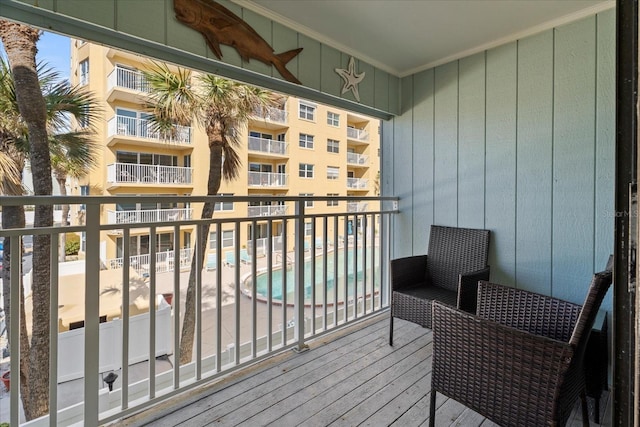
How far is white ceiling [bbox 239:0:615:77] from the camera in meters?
2.01

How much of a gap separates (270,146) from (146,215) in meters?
1.49

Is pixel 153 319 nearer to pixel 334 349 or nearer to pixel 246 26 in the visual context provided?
pixel 334 349

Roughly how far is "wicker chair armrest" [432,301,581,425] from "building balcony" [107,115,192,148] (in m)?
2.36

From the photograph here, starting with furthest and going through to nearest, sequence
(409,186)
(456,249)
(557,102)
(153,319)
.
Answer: (409,186), (456,249), (557,102), (153,319)

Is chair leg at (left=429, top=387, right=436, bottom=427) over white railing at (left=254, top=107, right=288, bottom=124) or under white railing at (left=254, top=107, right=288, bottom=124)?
under

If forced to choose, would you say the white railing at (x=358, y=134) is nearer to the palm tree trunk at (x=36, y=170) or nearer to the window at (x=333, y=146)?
the window at (x=333, y=146)

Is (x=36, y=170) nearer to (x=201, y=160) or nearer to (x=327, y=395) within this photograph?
(x=201, y=160)

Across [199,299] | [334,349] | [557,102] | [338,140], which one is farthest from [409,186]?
[199,299]

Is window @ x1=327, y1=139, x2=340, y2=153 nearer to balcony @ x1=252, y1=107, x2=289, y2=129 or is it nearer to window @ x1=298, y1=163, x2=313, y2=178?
window @ x1=298, y1=163, x2=313, y2=178

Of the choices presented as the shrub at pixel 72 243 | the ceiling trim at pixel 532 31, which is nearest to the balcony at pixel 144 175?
the shrub at pixel 72 243

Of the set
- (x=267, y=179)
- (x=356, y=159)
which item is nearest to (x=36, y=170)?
(x=267, y=179)

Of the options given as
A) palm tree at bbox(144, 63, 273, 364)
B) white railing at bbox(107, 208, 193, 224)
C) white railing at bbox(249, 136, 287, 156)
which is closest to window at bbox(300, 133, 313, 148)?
white railing at bbox(249, 136, 287, 156)

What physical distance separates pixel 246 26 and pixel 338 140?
154cm

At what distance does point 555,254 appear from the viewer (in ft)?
7.25
